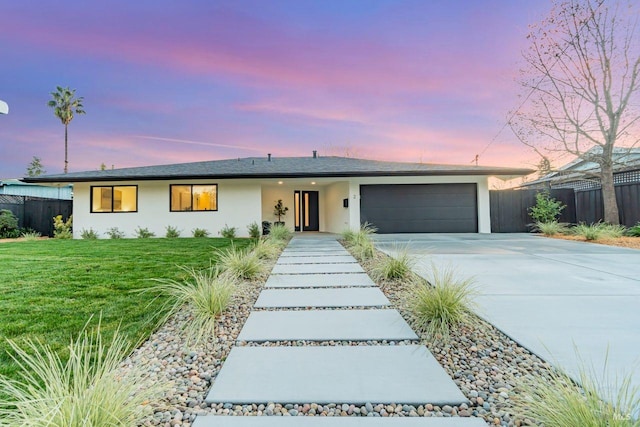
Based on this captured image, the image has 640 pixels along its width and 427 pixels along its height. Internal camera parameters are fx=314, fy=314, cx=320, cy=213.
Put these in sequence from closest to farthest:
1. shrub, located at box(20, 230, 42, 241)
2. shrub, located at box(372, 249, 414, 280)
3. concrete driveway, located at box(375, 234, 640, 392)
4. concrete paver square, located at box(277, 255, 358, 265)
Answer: concrete driveway, located at box(375, 234, 640, 392) → shrub, located at box(372, 249, 414, 280) → concrete paver square, located at box(277, 255, 358, 265) → shrub, located at box(20, 230, 42, 241)

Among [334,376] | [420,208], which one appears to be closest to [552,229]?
[420,208]

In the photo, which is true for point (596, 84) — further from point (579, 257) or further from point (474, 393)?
point (474, 393)

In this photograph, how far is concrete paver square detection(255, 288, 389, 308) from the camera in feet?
11.1

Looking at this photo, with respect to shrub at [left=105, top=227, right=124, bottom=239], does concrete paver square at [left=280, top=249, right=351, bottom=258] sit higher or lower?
lower

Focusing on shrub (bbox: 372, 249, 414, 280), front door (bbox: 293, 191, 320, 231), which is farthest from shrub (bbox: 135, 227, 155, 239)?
shrub (bbox: 372, 249, 414, 280)

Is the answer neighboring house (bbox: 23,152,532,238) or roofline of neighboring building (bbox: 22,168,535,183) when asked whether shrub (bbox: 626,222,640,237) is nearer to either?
roofline of neighboring building (bbox: 22,168,535,183)

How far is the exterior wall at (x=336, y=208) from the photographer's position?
12.8 metres

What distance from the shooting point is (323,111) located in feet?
45.4

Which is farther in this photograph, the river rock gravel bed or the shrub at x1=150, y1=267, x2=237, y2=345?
the shrub at x1=150, y1=267, x2=237, y2=345

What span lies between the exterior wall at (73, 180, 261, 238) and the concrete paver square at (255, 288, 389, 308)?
8.87 m

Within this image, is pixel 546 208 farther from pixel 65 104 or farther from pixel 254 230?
pixel 65 104

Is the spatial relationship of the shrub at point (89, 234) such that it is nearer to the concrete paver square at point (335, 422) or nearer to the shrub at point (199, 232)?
the shrub at point (199, 232)

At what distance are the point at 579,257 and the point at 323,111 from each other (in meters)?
10.6

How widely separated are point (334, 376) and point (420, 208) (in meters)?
11.2
